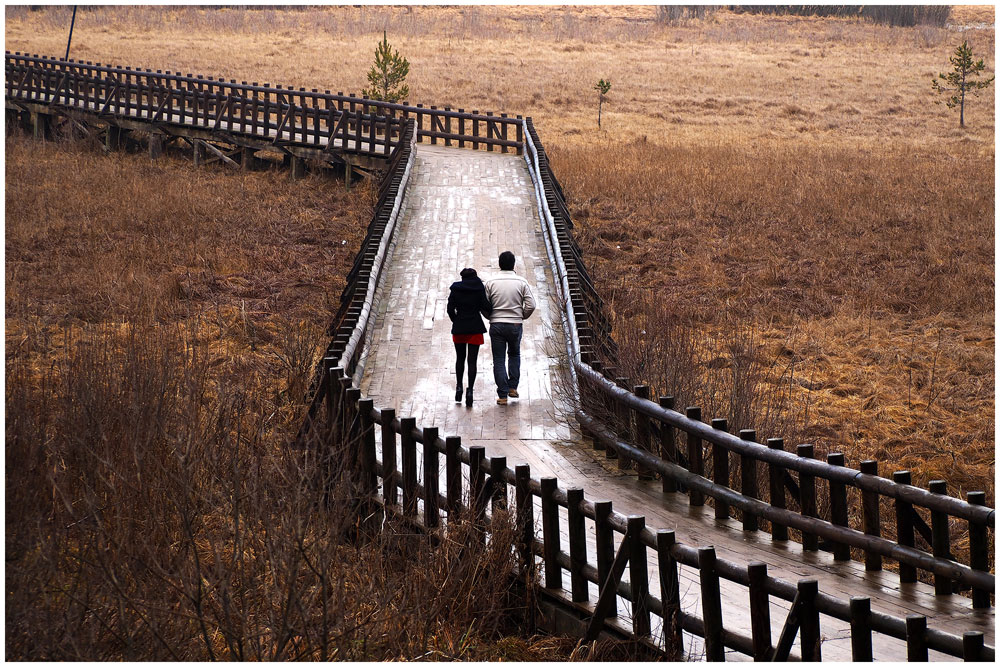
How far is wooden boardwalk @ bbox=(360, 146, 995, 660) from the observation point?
5953 millimetres

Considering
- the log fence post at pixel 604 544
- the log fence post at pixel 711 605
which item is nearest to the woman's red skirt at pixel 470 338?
the log fence post at pixel 604 544

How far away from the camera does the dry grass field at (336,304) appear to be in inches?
210

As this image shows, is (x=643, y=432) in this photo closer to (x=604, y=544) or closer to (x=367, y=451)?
(x=367, y=451)

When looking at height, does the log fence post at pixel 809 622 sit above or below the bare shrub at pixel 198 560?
above

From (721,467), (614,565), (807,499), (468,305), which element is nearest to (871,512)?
(807,499)

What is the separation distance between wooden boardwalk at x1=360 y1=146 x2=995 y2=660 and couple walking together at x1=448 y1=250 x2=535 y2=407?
A: 14.8 inches

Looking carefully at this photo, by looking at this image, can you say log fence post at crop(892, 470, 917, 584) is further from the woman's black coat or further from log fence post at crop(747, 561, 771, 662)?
the woman's black coat

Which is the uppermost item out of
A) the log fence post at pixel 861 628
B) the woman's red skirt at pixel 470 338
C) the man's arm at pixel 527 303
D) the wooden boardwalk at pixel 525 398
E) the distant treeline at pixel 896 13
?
→ the distant treeline at pixel 896 13

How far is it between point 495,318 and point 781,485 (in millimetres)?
4140

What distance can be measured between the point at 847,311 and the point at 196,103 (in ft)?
A: 61.2

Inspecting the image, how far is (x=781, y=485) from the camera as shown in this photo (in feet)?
22.7

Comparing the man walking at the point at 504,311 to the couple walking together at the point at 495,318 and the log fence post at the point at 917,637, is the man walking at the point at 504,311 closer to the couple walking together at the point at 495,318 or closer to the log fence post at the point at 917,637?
the couple walking together at the point at 495,318

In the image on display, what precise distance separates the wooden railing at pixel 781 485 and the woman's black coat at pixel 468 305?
1100 mm

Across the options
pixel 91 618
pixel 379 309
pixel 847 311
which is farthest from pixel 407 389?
pixel 847 311
